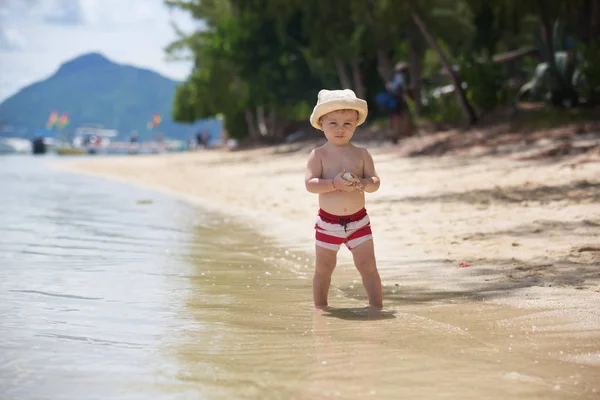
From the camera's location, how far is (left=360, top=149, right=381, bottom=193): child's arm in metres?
5.42

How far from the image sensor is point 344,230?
550cm

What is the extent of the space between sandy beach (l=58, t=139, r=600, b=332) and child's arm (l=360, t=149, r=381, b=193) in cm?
82

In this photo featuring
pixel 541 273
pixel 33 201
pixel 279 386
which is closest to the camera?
pixel 279 386

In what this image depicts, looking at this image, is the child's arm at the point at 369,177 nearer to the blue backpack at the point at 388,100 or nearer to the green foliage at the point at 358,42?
the green foliage at the point at 358,42

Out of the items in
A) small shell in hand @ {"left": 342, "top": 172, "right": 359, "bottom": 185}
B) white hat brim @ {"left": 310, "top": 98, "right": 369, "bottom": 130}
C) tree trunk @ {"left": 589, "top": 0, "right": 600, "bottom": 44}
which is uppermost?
tree trunk @ {"left": 589, "top": 0, "right": 600, "bottom": 44}

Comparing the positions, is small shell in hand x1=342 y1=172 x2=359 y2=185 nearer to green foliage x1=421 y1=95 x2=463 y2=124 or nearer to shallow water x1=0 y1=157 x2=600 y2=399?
shallow water x1=0 y1=157 x2=600 y2=399

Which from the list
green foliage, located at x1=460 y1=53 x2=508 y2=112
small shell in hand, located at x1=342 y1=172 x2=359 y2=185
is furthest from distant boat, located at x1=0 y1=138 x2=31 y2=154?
small shell in hand, located at x1=342 y1=172 x2=359 y2=185

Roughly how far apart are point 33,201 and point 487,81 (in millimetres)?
11908

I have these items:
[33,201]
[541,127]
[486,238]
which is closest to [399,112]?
[541,127]

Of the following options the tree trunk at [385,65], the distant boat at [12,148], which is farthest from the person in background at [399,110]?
the distant boat at [12,148]

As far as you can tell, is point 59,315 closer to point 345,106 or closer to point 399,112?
point 345,106

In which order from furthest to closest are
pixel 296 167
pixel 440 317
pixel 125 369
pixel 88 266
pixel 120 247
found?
pixel 296 167
pixel 120 247
pixel 88 266
pixel 440 317
pixel 125 369

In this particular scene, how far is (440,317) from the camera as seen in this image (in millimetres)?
5074

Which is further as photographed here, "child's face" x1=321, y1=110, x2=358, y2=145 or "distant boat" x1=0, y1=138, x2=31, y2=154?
"distant boat" x1=0, y1=138, x2=31, y2=154
